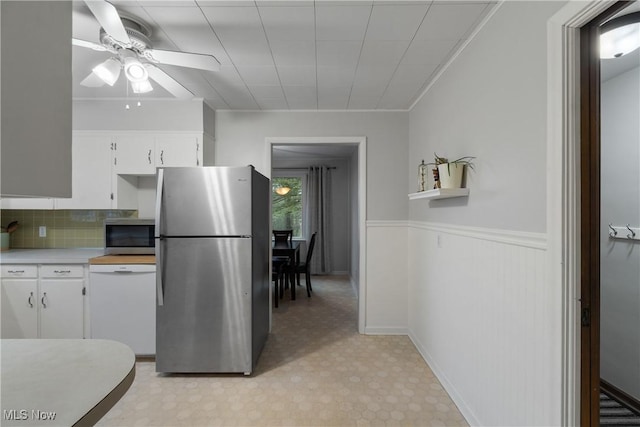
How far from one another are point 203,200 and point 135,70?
0.96m

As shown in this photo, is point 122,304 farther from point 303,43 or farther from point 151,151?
point 303,43

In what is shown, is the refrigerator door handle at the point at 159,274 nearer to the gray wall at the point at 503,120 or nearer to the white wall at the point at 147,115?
the white wall at the point at 147,115

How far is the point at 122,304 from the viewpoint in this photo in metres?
2.56

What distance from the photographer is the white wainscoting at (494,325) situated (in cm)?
125

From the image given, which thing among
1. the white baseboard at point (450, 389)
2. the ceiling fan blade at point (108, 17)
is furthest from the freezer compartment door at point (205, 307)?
the white baseboard at point (450, 389)

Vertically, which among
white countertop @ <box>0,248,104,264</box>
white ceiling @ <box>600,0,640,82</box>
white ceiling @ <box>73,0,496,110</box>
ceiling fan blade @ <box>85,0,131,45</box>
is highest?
white ceiling @ <box>73,0,496,110</box>

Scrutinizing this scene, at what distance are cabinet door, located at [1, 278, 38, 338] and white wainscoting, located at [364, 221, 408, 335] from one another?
3124 millimetres

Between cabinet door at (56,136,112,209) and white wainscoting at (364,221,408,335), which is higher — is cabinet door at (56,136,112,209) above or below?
above

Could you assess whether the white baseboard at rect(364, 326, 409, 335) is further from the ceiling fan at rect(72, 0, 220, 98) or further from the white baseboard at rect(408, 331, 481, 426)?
the ceiling fan at rect(72, 0, 220, 98)

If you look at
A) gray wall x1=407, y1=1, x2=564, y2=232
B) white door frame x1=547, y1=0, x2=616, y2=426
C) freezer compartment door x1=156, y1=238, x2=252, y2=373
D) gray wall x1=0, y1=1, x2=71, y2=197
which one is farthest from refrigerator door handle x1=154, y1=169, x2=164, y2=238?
white door frame x1=547, y1=0, x2=616, y2=426

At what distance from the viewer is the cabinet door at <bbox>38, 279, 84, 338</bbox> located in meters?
2.62

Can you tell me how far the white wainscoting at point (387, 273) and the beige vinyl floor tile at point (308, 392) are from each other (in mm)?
282

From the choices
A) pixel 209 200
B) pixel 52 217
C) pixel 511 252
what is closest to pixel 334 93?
pixel 209 200

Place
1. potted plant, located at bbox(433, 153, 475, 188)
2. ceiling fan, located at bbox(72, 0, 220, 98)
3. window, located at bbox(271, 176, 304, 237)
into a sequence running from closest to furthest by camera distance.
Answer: ceiling fan, located at bbox(72, 0, 220, 98) → potted plant, located at bbox(433, 153, 475, 188) → window, located at bbox(271, 176, 304, 237)
